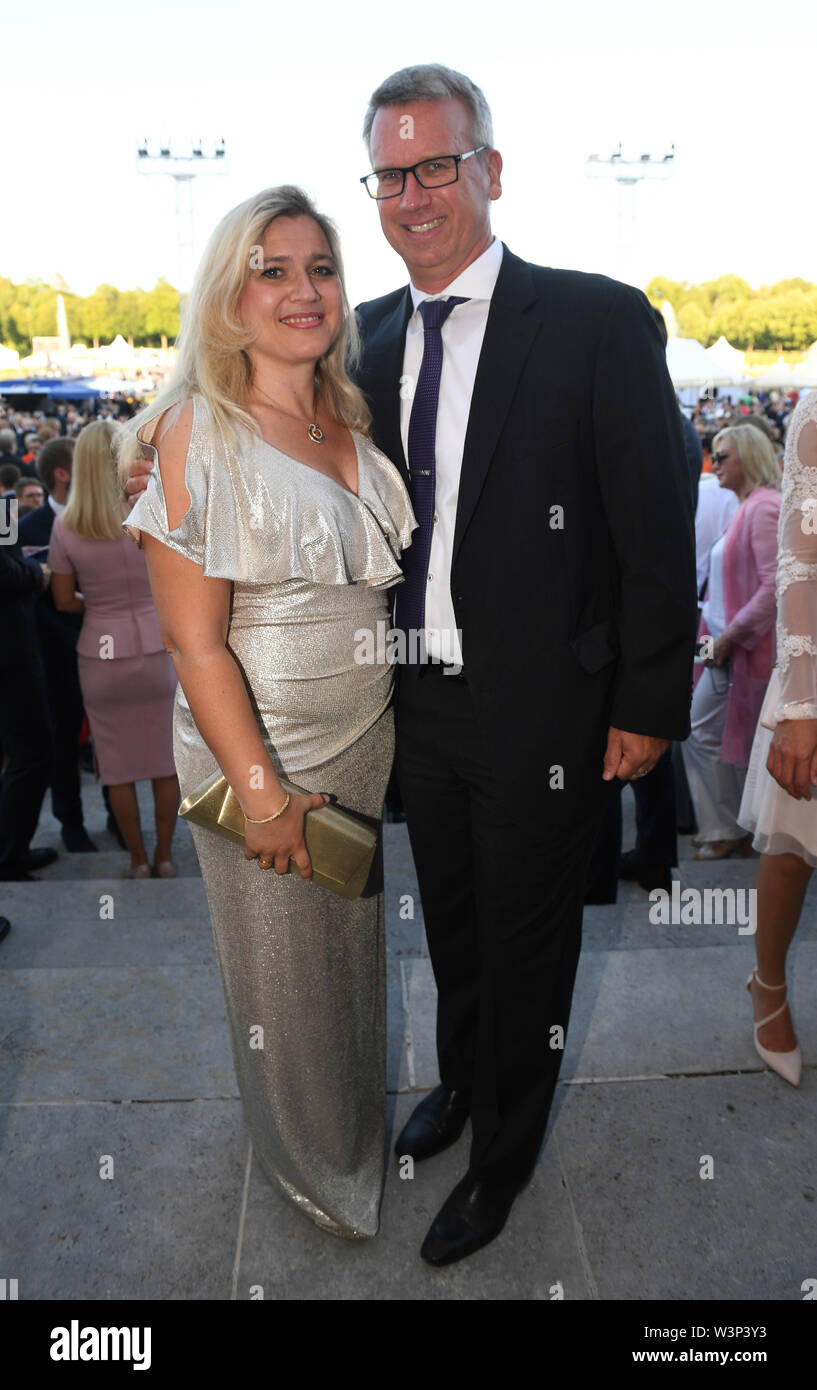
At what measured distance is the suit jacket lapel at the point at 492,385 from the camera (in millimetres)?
1962

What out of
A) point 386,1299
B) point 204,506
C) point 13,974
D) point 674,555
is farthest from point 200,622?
point 13,974

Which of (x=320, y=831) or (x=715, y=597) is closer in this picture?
(x=320, y=831)

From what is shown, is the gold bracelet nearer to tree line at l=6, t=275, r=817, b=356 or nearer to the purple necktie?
the purple necktie

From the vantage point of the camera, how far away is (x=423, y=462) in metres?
2.09

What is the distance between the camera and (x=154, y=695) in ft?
15.2

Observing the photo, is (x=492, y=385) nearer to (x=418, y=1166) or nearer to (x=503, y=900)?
(x=503, y=900)

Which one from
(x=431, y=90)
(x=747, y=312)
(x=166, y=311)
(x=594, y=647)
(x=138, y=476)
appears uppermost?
(x=166, y=311)

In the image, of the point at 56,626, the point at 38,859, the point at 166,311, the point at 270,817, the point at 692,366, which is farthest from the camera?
the point at 166,311

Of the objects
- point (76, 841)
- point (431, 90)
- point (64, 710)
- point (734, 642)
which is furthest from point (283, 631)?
point (76, 841)

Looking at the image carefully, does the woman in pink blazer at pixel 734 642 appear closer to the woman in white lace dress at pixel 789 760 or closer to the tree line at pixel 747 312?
the woman in white lace dress at pixel 789 760

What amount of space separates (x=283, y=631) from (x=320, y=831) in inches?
15.1

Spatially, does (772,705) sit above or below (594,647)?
below

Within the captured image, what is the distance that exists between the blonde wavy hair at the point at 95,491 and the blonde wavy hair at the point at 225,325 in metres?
2.51

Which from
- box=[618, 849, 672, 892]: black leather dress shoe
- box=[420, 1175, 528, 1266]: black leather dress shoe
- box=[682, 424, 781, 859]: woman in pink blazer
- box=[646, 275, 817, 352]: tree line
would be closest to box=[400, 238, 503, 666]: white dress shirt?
box=[420, 1175, 528, 1266]: black leather dress shoe
